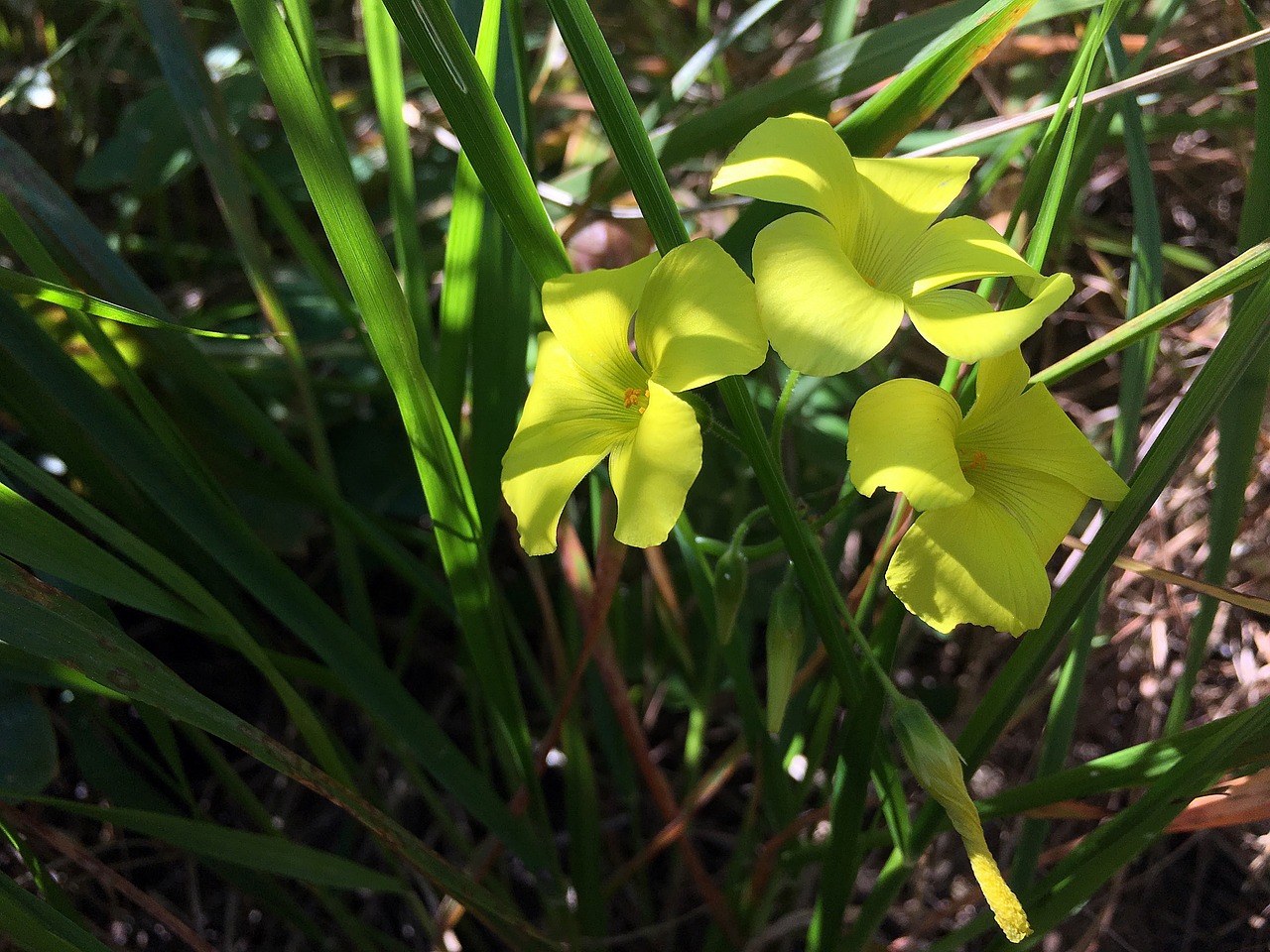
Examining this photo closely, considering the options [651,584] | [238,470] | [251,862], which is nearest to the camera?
[251,862]

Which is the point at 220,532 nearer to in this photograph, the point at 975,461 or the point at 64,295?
the point at 64,295

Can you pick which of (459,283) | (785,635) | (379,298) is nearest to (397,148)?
(459,283)

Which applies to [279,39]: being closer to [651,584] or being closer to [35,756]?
[35,756]

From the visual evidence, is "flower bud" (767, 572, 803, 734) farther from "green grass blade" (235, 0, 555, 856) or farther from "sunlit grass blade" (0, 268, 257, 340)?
"sunlit grass blade" (0, 268, 257, 340)

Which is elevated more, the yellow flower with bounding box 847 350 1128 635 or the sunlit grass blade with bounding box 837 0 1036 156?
the sunlit grass blade with bounding box 837 0 1036 156

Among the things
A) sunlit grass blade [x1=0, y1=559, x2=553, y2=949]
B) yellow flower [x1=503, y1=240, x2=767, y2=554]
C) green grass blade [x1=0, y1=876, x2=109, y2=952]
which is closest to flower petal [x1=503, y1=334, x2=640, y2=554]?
A: yellow flower [x1=503, y1=240, x2=767, y2=554]

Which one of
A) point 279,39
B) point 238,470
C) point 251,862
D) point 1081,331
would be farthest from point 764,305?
point 1081,331
